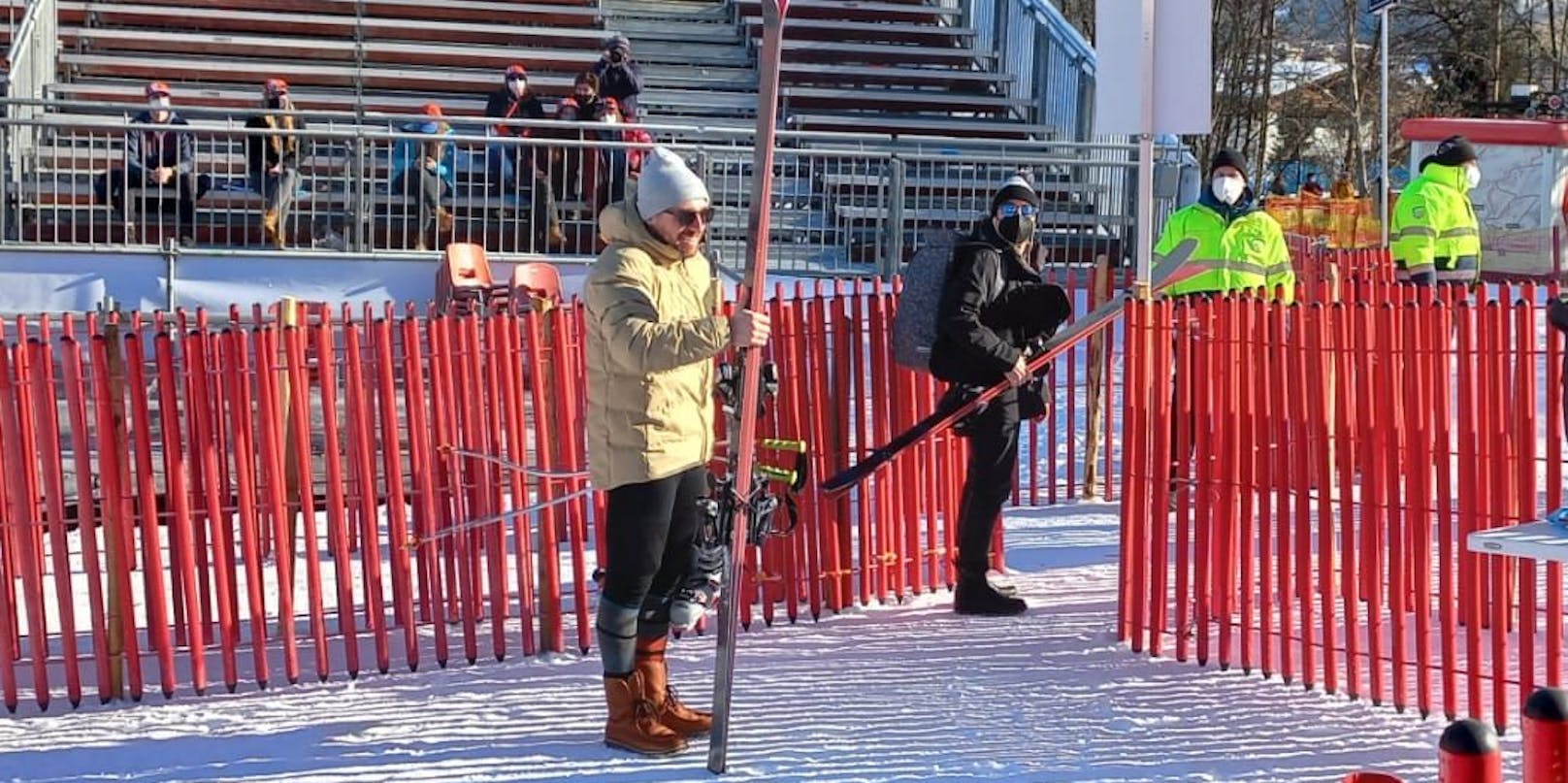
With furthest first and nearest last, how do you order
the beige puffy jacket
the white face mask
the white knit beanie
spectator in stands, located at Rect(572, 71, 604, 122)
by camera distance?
spectator in stands, located at Rect(572, 71, 604, 122)
the white face mask
the white knit beanie
the beige puffy jacket

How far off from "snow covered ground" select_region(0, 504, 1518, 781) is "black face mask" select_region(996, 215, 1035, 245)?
1487 mm

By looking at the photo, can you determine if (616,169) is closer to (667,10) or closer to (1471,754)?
(667,10)

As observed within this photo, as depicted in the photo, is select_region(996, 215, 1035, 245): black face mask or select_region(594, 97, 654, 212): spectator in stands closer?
select_region(996, 215, 1035, 245): black face mask

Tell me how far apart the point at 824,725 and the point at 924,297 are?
1828 mm

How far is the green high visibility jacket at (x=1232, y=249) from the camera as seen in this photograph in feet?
34.8

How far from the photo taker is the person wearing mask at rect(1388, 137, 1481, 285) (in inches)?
506

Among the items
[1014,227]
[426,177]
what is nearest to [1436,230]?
[1014,227]

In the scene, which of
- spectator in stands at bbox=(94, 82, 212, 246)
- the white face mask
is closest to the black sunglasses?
the white face mask

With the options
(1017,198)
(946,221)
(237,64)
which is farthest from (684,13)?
(1017,198)

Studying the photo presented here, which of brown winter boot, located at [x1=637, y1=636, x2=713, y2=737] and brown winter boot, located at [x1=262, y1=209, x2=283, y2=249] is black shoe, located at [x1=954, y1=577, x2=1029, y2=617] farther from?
brown winter boot, located at [x1=262, y1=209, x2=283, y2=249]

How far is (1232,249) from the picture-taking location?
418 inches

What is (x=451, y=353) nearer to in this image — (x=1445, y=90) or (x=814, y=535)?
(x=814, y=535)

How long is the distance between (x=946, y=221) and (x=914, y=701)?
1138 centimetres

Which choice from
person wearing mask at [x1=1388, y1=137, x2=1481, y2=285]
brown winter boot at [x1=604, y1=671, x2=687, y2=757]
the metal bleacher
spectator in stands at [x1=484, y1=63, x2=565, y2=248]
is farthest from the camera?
the metal bleacher
